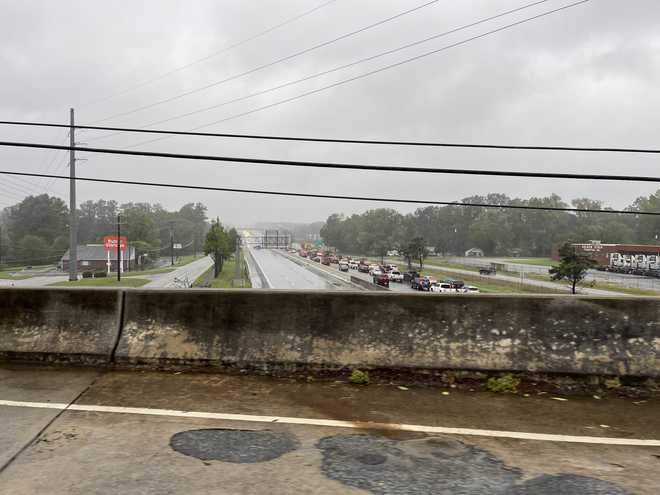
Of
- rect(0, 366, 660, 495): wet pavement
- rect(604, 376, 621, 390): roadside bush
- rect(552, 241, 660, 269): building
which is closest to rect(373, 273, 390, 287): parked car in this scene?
rect(552, 241, 660, 269): building

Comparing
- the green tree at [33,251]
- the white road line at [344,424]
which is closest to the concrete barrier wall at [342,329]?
the white road line at [344,424]

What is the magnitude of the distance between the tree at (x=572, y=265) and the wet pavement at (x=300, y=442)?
46.9 feet

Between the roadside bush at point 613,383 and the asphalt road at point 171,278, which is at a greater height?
the roadside bush at point 613,383

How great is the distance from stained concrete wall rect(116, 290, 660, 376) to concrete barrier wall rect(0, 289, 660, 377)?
1 centimetres

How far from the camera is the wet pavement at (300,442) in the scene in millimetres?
3020

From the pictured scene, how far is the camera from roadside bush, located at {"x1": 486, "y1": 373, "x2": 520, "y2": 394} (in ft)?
15.9

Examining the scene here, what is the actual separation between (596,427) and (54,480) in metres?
4.17

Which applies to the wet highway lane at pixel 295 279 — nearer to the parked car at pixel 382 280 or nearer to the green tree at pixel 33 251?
the parked car at pixel 382 280

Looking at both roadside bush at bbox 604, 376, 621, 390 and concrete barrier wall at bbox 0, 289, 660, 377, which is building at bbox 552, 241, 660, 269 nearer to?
concrete barrier wall at bbox 0, 289, 660, 377

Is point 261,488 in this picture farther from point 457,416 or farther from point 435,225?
point 435,225

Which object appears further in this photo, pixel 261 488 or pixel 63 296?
Result: pixel 63 296

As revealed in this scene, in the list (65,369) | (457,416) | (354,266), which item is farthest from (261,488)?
(354,266)

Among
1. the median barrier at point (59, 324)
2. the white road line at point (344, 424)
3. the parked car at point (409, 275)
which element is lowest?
the parked car at point (409, 275)

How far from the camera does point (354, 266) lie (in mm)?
41344
